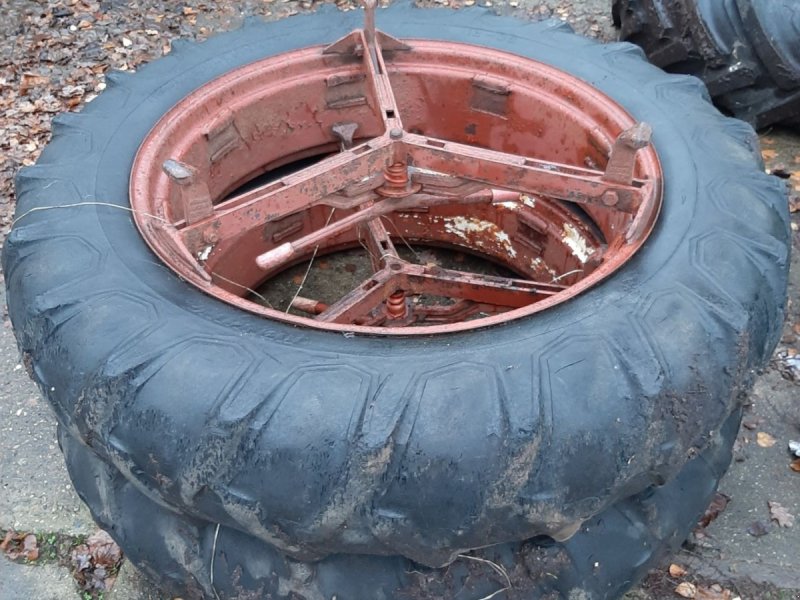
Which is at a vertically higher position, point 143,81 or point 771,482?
point 143,81

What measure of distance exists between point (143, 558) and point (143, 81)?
4.77 ft

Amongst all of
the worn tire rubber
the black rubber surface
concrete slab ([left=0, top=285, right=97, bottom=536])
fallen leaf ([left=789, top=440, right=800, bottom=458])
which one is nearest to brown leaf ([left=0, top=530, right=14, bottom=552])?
concrete slab ([left=0, top=285, right=97, bottom=536])

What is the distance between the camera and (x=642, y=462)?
5.59ft

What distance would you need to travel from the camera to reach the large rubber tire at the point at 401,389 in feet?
5.27

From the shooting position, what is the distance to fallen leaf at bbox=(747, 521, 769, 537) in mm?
2515

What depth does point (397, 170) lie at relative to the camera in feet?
7.84

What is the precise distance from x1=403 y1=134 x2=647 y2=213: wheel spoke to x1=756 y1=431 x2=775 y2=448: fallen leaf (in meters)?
1.14

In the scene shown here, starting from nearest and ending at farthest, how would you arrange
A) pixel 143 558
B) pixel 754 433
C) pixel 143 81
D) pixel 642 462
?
1. pixel 642 462
2. pixel 143 558
3. pixel 143 81
4. pixel 754 433

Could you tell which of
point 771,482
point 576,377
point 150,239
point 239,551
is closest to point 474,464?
point 576,377

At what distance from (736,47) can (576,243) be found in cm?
Answer: 152

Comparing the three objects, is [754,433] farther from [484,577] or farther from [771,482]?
[484,577]

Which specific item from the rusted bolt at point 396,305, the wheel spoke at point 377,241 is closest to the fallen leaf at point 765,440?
the rusted bolt at point 396,305

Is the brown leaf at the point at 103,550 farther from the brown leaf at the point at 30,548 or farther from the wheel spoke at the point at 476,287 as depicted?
the wheel spoke at the point at 476,287

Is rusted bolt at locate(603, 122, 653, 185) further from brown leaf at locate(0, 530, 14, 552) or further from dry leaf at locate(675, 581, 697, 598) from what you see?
brown leaf at locate(0, 530, 14, 552)
